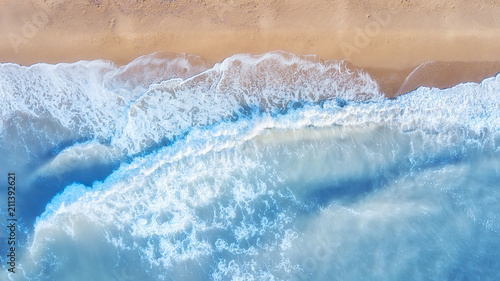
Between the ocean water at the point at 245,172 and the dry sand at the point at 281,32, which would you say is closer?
the ocean water at the point at 245,172

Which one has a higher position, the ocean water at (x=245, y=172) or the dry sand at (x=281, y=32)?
the dry sand at (x=281, y=32)

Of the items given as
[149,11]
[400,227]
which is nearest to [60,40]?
[149,11]

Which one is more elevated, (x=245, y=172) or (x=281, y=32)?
(x=281, y=32)

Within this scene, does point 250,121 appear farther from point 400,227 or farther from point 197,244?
point 400,227

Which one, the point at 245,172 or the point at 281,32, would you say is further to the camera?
the point at 281,32
